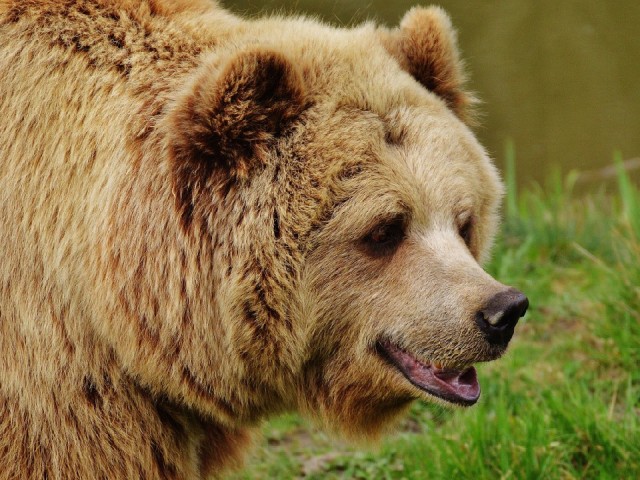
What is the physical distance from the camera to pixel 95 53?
130 inches

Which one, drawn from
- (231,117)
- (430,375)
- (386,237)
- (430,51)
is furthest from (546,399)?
(231,117)

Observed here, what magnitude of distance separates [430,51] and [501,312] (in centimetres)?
117

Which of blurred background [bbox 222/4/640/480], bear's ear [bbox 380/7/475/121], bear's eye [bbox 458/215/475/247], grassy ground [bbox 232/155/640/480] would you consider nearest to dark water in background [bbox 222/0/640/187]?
blurred background [bbox 222/4/640/480]

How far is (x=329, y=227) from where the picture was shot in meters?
3.25

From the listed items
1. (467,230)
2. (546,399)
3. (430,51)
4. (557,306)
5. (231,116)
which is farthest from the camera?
(557,306)

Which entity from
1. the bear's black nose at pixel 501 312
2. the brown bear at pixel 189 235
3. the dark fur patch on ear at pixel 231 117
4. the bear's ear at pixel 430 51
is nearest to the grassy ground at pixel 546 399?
the brown bear at pixel 189 235

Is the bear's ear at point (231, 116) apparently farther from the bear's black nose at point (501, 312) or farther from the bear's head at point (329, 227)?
the bear's black nose at point (501, 312)

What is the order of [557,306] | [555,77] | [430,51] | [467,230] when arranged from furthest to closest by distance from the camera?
[555,77] → [557,306] → [430,51] → [467,230]

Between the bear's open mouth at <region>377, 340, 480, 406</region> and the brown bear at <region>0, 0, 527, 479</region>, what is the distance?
0.05 feet

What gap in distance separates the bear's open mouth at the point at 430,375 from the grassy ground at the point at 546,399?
0.55m

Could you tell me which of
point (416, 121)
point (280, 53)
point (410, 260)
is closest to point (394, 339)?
point (410, 260)

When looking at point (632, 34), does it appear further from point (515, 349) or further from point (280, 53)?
point (280, 53)

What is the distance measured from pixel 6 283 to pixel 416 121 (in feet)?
5.14

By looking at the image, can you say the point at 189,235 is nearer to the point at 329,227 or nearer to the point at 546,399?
the point at 329,227
